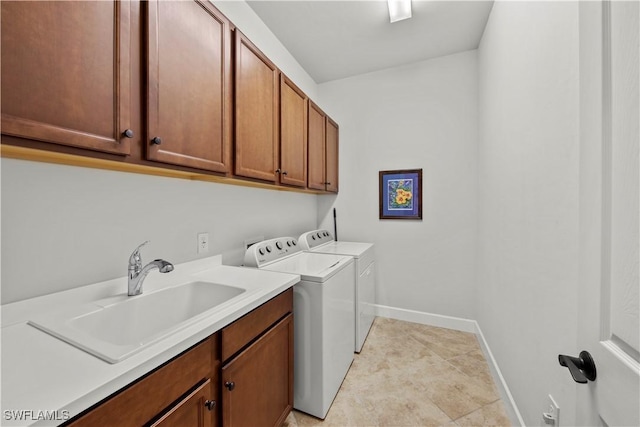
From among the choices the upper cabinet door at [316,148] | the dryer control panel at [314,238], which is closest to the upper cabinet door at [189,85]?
the upper cabinet door at [316,148]

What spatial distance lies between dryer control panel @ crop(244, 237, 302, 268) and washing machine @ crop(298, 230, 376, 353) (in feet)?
0.91

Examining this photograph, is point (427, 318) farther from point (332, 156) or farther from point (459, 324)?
point (332, 156)

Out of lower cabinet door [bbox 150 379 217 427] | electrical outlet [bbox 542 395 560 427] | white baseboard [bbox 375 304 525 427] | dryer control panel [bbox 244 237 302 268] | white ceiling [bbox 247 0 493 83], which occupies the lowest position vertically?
white baseboard [bbox 375 304 525 427]

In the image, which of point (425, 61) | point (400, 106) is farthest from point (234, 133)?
point (425, 61)

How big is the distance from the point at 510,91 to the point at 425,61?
4.62ft

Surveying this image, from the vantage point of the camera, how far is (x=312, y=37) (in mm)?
2365

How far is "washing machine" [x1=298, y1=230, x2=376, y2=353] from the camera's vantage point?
220 centimetres

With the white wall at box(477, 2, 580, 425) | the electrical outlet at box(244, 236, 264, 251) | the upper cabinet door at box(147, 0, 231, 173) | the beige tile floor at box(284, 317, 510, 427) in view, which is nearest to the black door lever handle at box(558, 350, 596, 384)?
the white wall at box(477, 2, 580, 425)

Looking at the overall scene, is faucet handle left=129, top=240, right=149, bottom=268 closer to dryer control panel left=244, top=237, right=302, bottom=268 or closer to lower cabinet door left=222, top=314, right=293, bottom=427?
lower cabinet door left=222, top=314, right=293, bottom=427

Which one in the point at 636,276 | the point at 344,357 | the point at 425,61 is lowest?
the point at 344,357

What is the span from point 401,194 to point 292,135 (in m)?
1.47

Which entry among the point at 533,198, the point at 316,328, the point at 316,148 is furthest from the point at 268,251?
the point at 533,198

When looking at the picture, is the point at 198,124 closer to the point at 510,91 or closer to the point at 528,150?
the point at 528,150

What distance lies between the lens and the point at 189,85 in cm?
112
